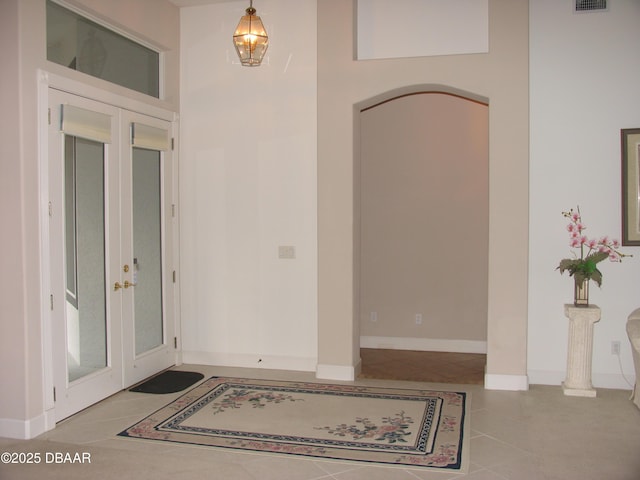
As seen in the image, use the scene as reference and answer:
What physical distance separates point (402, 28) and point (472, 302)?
310 centimetres

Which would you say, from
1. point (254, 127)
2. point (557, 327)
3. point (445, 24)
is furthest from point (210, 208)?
point (557, 327)

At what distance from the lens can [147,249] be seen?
228 inches

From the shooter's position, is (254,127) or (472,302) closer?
(254,127)

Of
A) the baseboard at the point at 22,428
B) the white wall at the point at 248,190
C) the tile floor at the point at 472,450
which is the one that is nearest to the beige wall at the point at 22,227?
the baseboard at the point at 22,428

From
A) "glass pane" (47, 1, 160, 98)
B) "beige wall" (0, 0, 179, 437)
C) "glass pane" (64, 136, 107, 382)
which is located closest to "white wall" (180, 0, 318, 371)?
"glass pane" (47, 1, 160, 98)

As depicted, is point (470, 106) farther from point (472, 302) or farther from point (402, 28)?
point (472, 302)

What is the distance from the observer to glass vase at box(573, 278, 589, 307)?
17.1ft

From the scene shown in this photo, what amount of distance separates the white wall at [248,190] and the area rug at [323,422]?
2.19 ft

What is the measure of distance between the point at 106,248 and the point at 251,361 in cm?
184

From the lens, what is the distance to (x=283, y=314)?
601cm

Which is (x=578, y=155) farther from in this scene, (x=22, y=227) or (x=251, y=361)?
(x=22, y=227)

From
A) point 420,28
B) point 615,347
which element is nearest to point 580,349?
point 615,347

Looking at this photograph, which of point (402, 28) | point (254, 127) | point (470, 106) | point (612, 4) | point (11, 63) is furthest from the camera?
point (470, 106)

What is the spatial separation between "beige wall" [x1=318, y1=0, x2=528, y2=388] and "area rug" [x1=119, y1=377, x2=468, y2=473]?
600 millimetres
